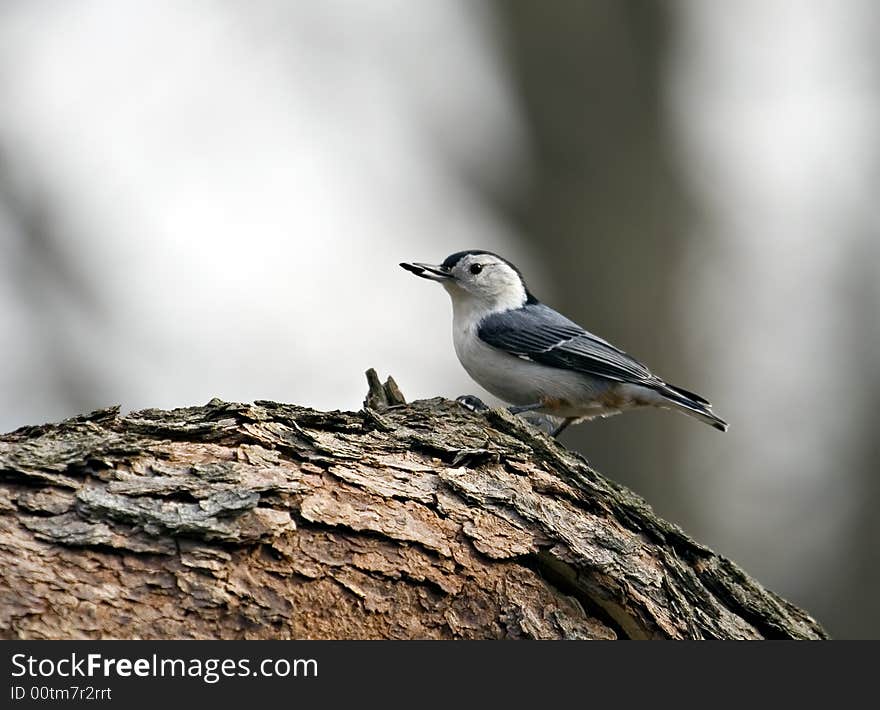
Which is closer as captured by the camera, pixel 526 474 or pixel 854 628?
pixel 526 474

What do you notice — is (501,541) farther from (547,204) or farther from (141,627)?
(547,204)

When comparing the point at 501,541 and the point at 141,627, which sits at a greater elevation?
the point at 501,541

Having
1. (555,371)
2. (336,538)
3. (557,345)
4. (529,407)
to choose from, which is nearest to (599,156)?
(557,345)

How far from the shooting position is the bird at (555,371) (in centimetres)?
451

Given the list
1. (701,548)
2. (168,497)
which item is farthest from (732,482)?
(168,497)

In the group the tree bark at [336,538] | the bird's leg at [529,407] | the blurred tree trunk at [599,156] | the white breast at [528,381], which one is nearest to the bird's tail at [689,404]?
the white breast at [528,381]

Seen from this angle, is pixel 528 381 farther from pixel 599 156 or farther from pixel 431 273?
pixel 599 156

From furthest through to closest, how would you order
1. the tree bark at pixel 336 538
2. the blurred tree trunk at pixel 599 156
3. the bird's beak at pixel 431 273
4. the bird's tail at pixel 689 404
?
the blurred tree trunk at pixel 599 156
the bird's beak at pixel 431 273
the bird's tail at pixel 689 404
the tree bark at pixel 336 538

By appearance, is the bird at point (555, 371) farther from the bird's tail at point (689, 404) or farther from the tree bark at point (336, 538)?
the tree bark at point (336, 538)

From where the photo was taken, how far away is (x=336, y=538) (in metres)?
2.50

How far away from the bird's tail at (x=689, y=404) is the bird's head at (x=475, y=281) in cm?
84

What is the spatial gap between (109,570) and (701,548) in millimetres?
1524

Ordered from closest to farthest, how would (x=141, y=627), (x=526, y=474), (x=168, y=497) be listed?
(x=141, y=627)
(x=168, y=497)
(x=526, y=474)

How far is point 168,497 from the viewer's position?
240 centimetres
